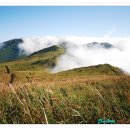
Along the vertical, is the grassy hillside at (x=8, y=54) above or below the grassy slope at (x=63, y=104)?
below

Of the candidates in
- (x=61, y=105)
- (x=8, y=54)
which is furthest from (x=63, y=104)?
(x=8, y=54)

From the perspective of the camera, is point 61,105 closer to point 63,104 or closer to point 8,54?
point 63,104

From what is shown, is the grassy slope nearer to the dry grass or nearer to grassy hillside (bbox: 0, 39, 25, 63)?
the dry grass

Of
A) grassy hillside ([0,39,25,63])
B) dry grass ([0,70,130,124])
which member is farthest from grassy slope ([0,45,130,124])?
grassy hillside ([0,39,25,63])

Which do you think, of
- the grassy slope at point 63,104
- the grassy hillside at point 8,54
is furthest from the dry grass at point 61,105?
the grassy hillside at point 8,54

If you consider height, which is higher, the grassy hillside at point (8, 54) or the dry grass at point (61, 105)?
the dry grass at point (61, 105)

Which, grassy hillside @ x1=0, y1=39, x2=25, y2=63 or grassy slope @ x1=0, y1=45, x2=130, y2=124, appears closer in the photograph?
grassy slope @ x1=0, y1=45, x2=130, y2=124

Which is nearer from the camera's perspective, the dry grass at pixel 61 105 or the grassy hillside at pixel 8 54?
the dry grass at pixel 61 105

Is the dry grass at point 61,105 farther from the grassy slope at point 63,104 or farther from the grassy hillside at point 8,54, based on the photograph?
the grassy hillside at point 8,54

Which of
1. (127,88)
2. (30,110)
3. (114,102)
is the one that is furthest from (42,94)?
(127,88)

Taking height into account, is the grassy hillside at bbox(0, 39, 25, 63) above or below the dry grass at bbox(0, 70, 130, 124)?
below

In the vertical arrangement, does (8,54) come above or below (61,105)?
below
